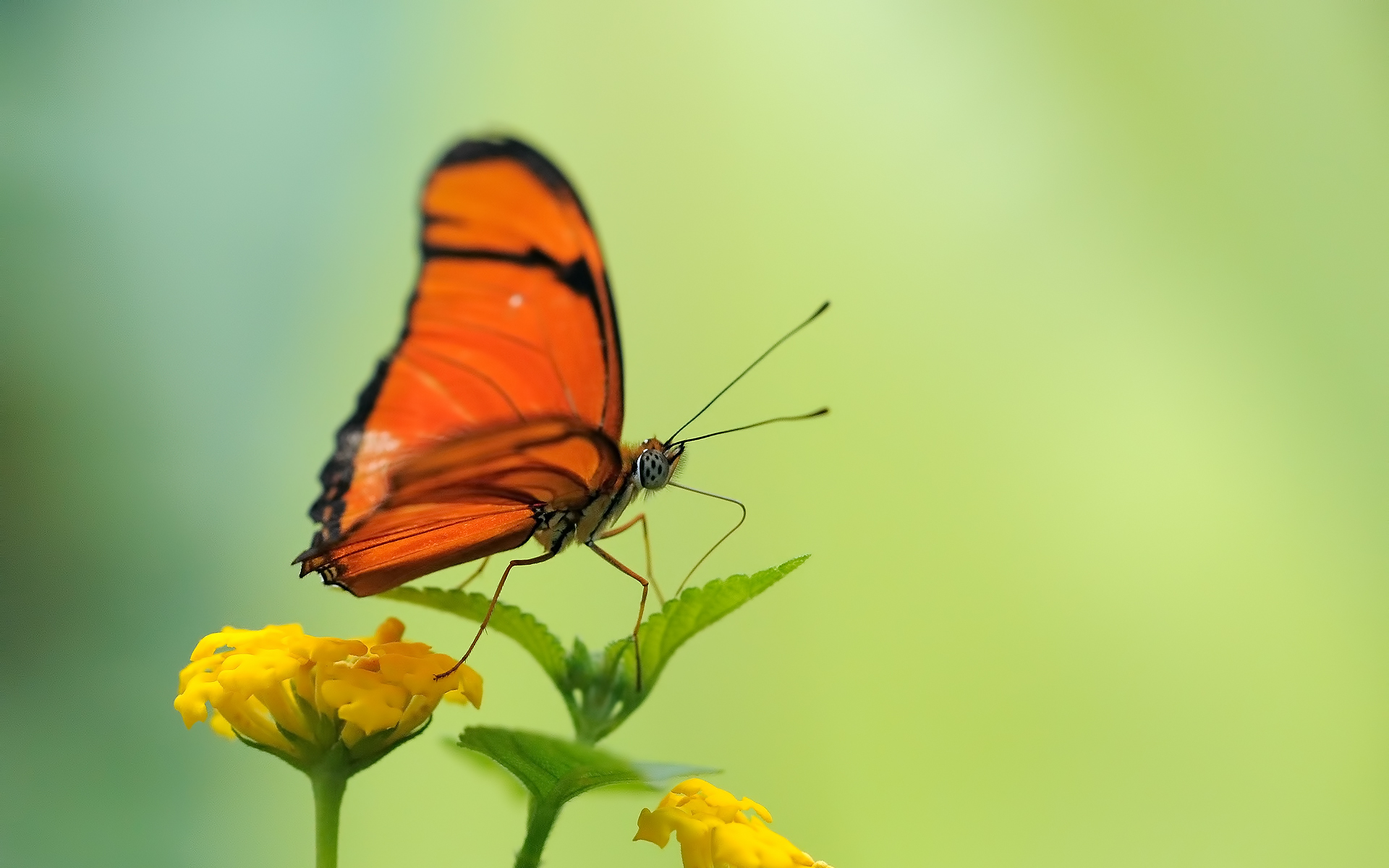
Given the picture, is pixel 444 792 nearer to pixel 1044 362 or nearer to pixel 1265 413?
pixel 1044 362

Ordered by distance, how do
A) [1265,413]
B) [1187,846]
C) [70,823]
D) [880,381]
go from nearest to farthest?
[70,823]
[1187,846]
[1265,413]
[880,381]

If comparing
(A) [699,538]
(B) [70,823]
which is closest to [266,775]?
(B) [70,823]

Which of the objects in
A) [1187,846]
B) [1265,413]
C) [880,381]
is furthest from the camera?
[880,381]

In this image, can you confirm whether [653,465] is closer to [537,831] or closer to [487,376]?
[487,376]

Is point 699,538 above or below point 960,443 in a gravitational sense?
below

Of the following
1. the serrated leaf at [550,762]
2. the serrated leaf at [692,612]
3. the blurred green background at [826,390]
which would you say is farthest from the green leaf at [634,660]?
the blurred green background at [826,390]

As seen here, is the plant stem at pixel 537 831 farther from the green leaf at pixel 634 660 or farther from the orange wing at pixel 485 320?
the orange wing at pixel 485 320

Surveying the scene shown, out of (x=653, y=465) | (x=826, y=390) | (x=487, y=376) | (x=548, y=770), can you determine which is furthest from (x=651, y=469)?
(x=826, y=390)
